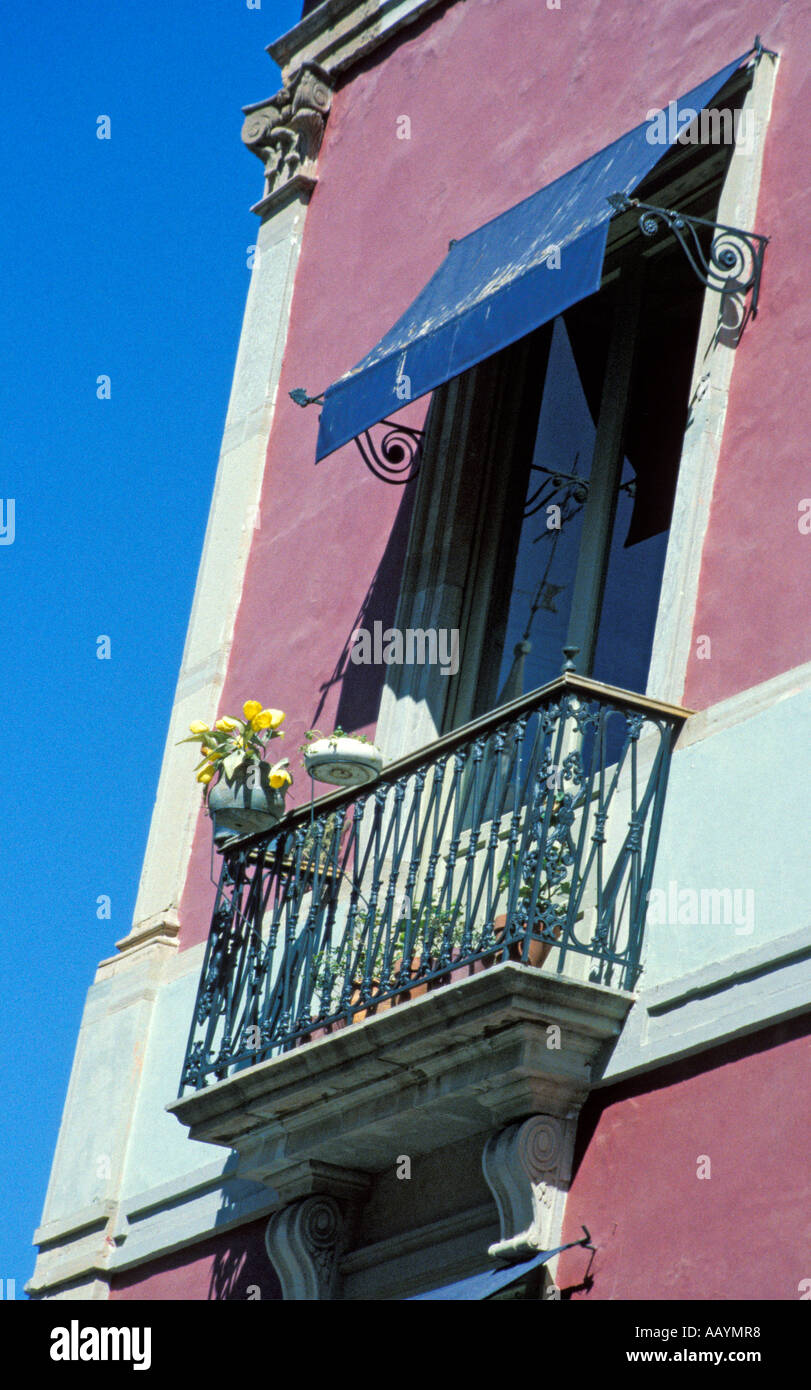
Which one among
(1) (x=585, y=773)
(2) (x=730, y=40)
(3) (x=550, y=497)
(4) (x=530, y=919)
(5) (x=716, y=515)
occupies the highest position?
(2) (x=730, y=40)

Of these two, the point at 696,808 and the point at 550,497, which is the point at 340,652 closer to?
the point at 550,497

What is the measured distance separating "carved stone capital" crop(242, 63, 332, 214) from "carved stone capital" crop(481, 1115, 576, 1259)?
5.69 metres

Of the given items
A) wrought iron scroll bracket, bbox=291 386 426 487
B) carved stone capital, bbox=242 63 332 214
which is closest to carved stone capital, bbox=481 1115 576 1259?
wrought iron scroll bracket, bbox=291 386 426 487

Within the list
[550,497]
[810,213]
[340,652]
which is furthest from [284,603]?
[810,213]

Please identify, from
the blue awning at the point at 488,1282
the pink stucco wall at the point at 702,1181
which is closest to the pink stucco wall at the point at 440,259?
the pink stucco wall at the point at 702,1181

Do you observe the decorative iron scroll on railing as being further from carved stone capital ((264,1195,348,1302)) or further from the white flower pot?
carved stone capital ((264,1195,348,1302))

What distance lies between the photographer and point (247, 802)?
9.44 metres

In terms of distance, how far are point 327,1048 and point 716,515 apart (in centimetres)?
223

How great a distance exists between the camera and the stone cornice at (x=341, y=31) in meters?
11.6

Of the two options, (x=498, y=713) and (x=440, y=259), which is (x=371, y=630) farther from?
(x=498, y=713)

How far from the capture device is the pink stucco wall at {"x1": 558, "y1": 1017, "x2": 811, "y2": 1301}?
6906mm

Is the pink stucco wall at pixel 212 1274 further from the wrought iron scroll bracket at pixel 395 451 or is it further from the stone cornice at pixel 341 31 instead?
the stone cornice at pixel 341 31

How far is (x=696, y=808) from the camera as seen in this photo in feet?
25.8

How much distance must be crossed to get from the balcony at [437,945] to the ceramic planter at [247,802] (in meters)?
0.09
